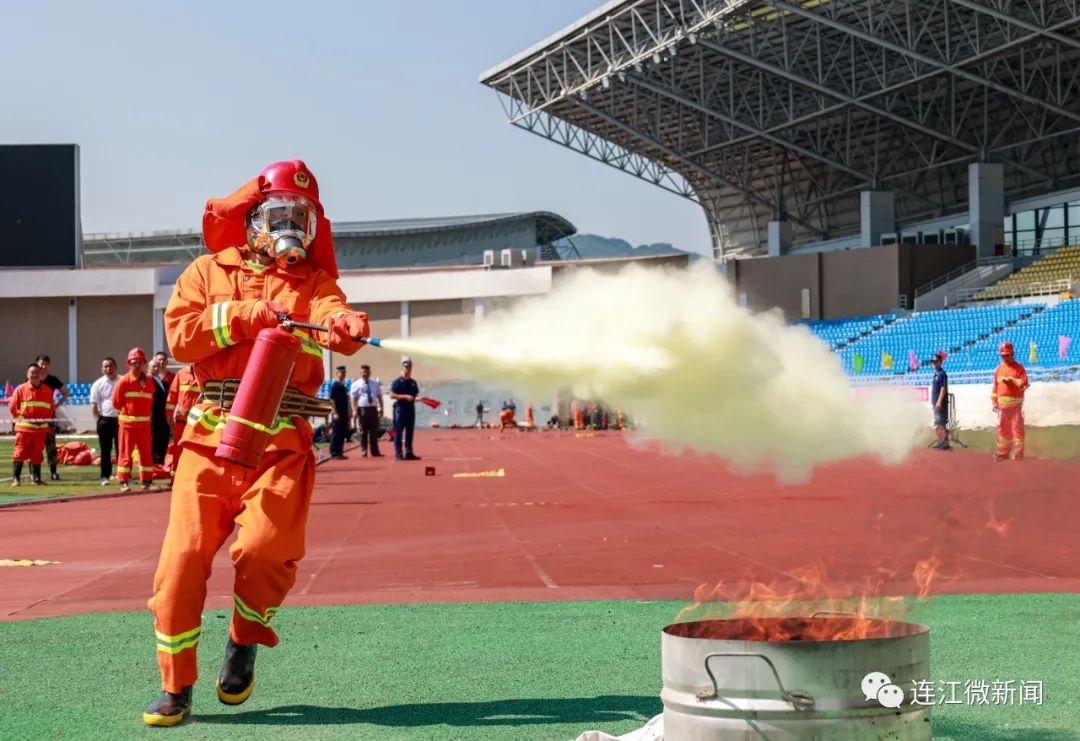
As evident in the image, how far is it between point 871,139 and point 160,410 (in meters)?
47.4

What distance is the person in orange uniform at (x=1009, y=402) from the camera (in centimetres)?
2097

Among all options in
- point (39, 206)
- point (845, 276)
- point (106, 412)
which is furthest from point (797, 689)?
point (845, 276)

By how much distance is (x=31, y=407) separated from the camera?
20500 millimetres

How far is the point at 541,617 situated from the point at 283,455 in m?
2.59

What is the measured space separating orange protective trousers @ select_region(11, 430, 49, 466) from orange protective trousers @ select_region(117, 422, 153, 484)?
7.20 feet

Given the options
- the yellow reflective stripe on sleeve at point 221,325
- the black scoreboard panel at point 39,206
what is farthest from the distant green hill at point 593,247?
the yellow reflective stripe on sleeve at point 221,325

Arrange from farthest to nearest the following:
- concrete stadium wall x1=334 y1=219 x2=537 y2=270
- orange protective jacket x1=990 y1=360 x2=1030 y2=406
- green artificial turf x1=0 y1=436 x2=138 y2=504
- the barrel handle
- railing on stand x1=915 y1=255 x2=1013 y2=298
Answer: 1. concrete stadium wall x1=334 y1=219 x2=537 y2=270
2. railing on stand x1=915 y1=255 x2=1013 y2=298
3. orange protective jacket x1=990 y1=360 x2=1030 y2=406
4. green artificial turf x1=0 y1=436 x2=138 y2=504
5. the barrel handle

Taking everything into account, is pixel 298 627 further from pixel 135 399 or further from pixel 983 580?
pixel 135 399

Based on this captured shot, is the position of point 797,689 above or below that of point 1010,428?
below

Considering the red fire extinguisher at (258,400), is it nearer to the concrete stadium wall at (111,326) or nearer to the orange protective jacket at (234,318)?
the orange protective jacket at (234,318)

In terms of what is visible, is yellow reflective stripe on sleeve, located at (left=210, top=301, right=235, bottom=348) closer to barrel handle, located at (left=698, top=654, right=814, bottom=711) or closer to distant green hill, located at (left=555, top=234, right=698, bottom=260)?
barrel handle, located at (left=698, top=654, right=814, bottom=711)

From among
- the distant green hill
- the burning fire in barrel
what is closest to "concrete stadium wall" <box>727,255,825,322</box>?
the distant green hill

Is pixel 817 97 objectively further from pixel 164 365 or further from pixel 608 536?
pixel 608 536

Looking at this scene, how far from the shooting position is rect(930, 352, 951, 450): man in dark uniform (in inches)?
888
